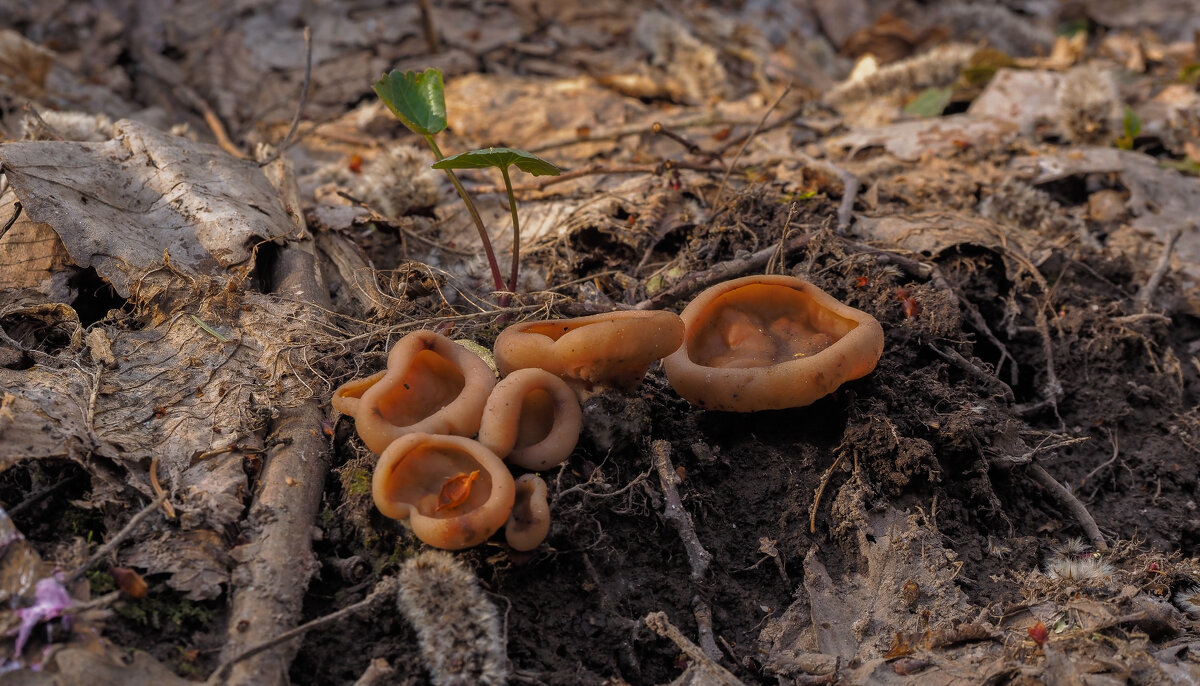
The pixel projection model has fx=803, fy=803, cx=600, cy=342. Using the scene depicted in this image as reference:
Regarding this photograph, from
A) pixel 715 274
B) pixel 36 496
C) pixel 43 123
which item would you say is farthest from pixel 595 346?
pixel 43 123

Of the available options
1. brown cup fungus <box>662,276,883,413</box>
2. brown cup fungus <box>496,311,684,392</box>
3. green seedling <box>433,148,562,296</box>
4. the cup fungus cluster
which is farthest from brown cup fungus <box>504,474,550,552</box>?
green seedling <box>433,148,562,296</box>

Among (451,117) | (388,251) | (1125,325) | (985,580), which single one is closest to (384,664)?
(985,580)

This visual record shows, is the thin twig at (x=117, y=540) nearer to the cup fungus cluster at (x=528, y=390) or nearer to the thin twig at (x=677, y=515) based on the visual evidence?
the cup fungus cluster at (x=528, y=390)

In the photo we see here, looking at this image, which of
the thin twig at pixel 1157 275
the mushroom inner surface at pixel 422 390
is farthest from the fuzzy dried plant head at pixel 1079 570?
the mushroom inner surface at pixel 422 390

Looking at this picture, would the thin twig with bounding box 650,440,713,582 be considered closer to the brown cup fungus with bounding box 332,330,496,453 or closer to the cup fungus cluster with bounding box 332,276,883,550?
the cup fungus cluster with bounding box 332,276,883,550

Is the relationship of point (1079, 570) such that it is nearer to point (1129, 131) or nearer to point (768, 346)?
point (768, 346)

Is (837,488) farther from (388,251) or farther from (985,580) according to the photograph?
(388,251)
